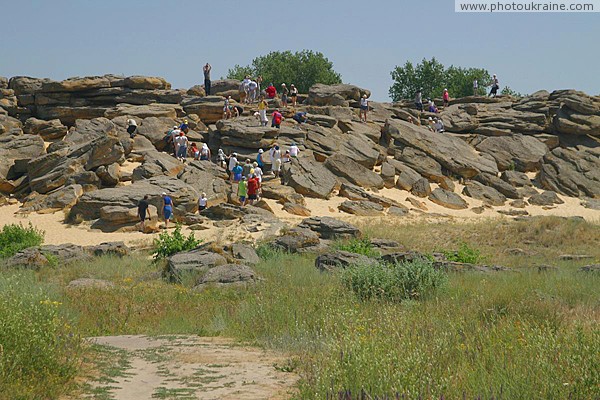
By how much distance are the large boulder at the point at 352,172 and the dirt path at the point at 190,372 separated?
26.3 m

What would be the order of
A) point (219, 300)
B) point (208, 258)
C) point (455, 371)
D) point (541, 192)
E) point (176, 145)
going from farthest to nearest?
1. point (541, 192)
2. point (176, 145)
3. point (208, 258)
4. point (219, 300)
5. point (455, 371)

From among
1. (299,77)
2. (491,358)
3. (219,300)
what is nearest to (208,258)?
(219,300)

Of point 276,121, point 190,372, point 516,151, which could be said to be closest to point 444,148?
point 516,151

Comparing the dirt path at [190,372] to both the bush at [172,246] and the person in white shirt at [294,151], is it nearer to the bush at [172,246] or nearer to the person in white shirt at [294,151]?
the bush at [172,246]

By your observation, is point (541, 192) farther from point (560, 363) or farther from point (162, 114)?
point (560, 363)

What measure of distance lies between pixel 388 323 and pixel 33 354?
4.43m

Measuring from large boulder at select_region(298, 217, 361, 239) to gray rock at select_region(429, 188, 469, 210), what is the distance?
36.3 feet

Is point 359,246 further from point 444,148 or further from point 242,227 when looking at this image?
point 444,148

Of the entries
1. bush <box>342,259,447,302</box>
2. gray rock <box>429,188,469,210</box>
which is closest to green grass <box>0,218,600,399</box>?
bush <box>342,259,447,302</box>

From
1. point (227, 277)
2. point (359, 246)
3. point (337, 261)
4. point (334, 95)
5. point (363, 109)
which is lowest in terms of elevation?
point (359, 246)

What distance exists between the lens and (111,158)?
107 feet

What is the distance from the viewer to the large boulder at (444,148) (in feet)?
131

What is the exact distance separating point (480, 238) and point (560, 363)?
21.2 meters

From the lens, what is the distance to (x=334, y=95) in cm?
4756
